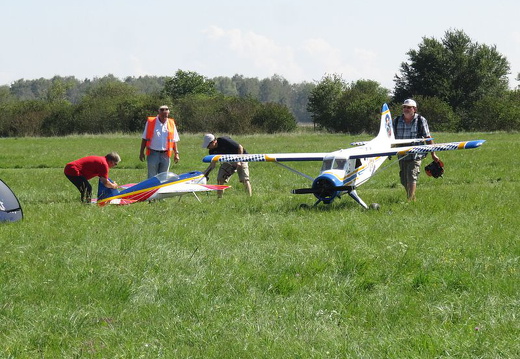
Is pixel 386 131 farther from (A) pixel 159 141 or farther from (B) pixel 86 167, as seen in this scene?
(B) pixel 86 167

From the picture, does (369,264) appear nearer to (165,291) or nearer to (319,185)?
(165,291)

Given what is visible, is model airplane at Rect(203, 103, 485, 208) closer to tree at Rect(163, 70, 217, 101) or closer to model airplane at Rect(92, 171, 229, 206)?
model airplane at Rect(92, 171, 229, 206)

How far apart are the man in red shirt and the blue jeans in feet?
2.86

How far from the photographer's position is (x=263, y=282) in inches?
280

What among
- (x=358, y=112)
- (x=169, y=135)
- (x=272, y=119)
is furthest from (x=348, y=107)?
(x=169, y=135)

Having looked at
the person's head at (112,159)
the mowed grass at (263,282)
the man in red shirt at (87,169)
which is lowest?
the mowed grass at (263,282)

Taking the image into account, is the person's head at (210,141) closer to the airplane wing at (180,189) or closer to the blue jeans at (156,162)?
the blue jeans at (156,162)

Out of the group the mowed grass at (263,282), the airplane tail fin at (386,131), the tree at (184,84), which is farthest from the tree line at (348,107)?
the mowed grass at (263,282)

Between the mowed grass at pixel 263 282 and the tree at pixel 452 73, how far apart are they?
182ft

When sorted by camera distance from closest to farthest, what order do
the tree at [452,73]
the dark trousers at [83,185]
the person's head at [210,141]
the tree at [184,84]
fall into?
the dark trousers at [83,185], the person's head at [210,141], the tree at [452,73], the tree at [184,84]

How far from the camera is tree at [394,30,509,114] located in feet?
215

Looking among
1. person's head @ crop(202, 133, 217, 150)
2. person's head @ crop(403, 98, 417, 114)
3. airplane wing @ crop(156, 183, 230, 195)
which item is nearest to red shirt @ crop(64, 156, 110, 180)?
airplane wing @ crop(156, 183, 230, 195)

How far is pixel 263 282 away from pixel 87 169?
26.2 feet

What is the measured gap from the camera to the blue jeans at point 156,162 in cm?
1470
